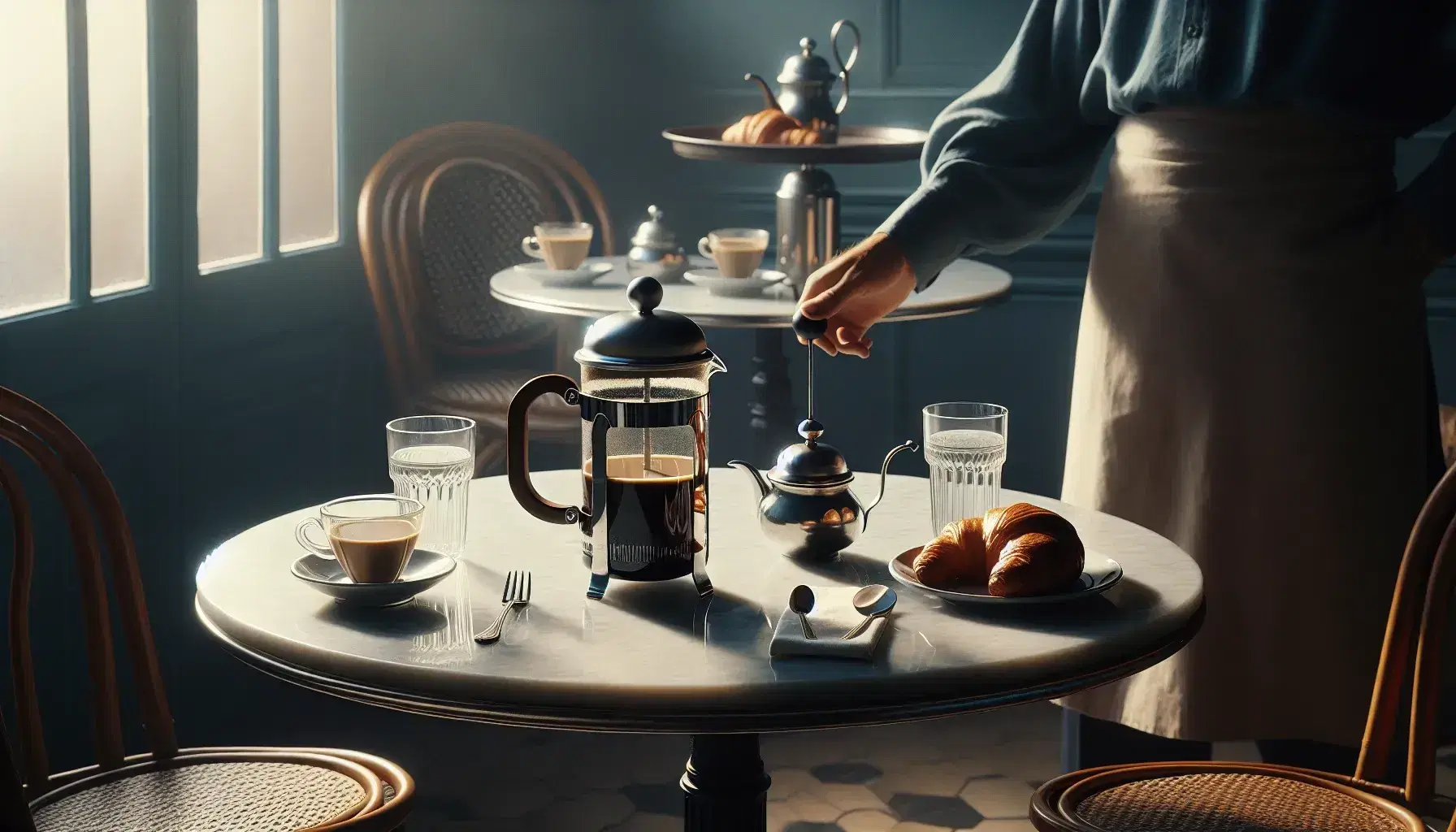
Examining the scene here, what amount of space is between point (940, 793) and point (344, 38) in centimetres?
218

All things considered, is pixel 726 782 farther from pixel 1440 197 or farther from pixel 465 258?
pixel 465 258

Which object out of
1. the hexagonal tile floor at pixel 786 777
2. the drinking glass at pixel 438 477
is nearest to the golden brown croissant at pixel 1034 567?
the drinking glass at pixel 438 477

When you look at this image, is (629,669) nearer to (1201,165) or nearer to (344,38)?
(1201,165)

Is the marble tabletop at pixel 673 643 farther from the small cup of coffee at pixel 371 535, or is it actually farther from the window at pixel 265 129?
the window at pixel 265 129

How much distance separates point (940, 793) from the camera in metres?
2.73

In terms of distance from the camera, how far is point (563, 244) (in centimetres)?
315

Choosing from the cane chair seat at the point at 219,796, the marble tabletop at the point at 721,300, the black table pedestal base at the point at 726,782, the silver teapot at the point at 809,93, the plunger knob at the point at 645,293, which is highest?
the silver teapot at the point at 809,93

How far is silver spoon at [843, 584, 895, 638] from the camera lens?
4.11 ft

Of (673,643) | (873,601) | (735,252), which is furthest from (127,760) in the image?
(735,252)

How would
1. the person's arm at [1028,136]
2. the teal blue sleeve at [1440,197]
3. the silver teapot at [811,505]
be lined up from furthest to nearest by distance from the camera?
1. the person's arm at [1028,136]
2. the teal blue sleeve at [1440,197]
3. the silver teapot at [811,505]

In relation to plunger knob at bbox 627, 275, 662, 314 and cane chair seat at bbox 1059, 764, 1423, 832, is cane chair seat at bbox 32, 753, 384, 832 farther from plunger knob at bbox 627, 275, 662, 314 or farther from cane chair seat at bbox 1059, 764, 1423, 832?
cane chair seat at bbox 1059, 764, 1423, 832

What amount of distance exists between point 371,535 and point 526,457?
139mm

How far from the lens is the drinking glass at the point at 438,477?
1479mm

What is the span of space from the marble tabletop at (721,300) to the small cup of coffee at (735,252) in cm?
6
